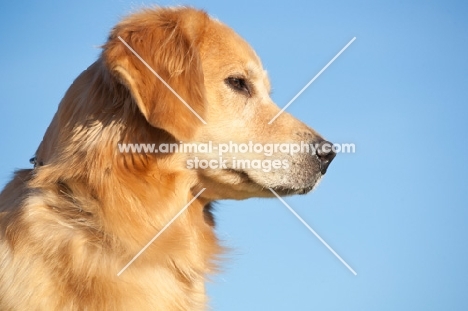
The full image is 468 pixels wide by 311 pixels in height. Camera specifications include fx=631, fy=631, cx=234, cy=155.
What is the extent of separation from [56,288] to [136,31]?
1765 mm

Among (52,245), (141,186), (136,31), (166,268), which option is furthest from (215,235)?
(136,31)

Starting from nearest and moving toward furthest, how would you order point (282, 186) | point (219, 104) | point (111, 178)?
1. point (111, 178)
2. point (219, 104)
3. point (282, 186)

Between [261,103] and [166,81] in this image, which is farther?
[261,103]

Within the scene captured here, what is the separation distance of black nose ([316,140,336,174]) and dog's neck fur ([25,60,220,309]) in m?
1.13

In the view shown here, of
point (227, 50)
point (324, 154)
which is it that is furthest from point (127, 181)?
point (324, 154)

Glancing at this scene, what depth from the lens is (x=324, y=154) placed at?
4.88 meters

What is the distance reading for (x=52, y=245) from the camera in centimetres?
407

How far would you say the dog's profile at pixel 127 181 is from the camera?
3.99 metres

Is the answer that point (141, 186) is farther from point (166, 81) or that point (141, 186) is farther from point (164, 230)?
point (166, 81)

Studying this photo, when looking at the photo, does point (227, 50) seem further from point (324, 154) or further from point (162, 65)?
point (324, 154)

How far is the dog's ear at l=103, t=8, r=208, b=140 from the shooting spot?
392 centimetres

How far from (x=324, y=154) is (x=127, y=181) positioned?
5.20 feet

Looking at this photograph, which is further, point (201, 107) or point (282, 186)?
point (282, 186)

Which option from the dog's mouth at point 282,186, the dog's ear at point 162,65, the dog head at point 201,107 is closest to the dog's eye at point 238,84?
the dog head at point 201,107
